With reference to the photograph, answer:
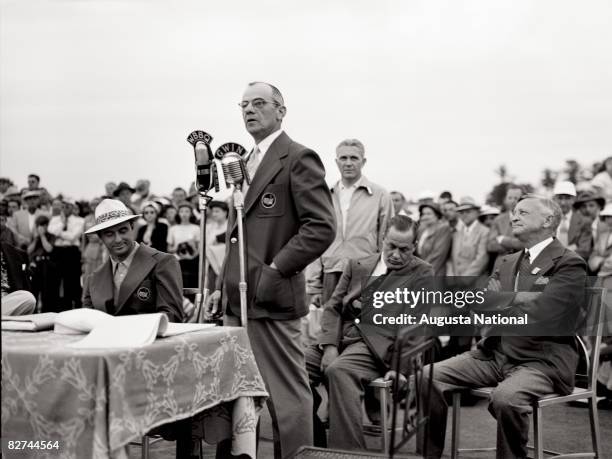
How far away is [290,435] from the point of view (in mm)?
4277

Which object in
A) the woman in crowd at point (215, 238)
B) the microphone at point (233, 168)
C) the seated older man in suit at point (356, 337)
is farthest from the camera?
the woman in crowd at point (215, 238)

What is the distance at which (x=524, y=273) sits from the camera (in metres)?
4.87

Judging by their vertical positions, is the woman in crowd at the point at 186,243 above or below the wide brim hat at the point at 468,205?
below

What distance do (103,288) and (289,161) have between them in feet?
3.89

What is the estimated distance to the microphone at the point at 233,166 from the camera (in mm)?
4215

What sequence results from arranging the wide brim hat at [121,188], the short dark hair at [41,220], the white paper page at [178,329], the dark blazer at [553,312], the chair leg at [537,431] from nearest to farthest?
the white paper page at [178,329]
the chair leg at [537,431]
the dark blazer at [553,312]
the wide brim hat at [121,188]
the short dark hair at [41,220]

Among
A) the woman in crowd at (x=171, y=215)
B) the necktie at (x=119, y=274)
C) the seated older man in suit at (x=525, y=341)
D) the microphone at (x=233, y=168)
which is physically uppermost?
the microphone at (x=233, y=168)

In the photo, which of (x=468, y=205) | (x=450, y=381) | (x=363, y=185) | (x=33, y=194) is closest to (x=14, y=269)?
(x=363, y=185)

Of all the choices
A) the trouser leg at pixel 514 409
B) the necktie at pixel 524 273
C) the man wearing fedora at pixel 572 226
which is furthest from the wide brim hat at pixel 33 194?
the trouser leg at pixel 514 409

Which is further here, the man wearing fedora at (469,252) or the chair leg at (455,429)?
the man wearing fedora at (469,252)

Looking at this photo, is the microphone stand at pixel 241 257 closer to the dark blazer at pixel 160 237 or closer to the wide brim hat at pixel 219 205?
the wide brim hat at pixel 219 205

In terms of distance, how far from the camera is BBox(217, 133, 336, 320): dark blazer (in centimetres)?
424

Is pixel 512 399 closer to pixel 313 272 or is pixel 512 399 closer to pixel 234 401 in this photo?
pixel 234 401

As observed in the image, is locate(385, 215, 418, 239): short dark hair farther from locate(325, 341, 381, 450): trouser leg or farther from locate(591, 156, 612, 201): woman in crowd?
locate(591, 156, 612, 201): woman in crowd
